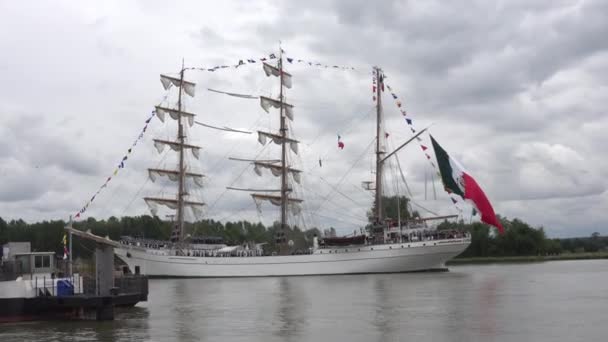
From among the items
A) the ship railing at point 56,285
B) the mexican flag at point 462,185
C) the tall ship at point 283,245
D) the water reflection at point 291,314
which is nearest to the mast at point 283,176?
the tall ship at point 283,245

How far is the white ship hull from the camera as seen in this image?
59.0m

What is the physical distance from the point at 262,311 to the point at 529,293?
13314 millimetres

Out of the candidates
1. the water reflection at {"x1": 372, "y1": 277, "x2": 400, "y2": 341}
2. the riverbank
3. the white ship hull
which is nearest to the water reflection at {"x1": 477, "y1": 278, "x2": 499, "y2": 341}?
the water reflection at {"x1": 372, "y1": 277, "x2": 400, "y2": 341}

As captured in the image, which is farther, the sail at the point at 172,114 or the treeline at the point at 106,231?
the treeline at the point at 106,231

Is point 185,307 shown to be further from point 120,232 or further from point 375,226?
point 120,232

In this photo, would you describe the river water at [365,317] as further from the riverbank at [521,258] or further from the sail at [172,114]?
the riverbank at [521,258]

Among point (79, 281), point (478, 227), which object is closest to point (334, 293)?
point (79, 281)

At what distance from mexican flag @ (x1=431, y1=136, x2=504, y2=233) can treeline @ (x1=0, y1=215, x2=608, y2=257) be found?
51.5 ft

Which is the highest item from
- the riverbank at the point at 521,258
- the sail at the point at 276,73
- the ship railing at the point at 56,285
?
the sail at the point at 276,73

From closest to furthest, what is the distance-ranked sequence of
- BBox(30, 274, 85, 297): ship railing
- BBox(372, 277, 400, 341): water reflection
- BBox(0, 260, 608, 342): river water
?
BBox(372, 277, 400, 341): water reflection → BBox(0, 260, 608, 342): river water → BBox(30, 274, 85, 297): ship railing

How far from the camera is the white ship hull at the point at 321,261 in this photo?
59.0m

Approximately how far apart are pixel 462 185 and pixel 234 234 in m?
65.9

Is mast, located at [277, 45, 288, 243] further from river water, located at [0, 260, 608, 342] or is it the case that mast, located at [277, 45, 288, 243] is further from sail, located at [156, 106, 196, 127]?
river water, located at [0, 260, 608, 342]

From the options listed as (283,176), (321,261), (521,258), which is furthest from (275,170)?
(521,258)
